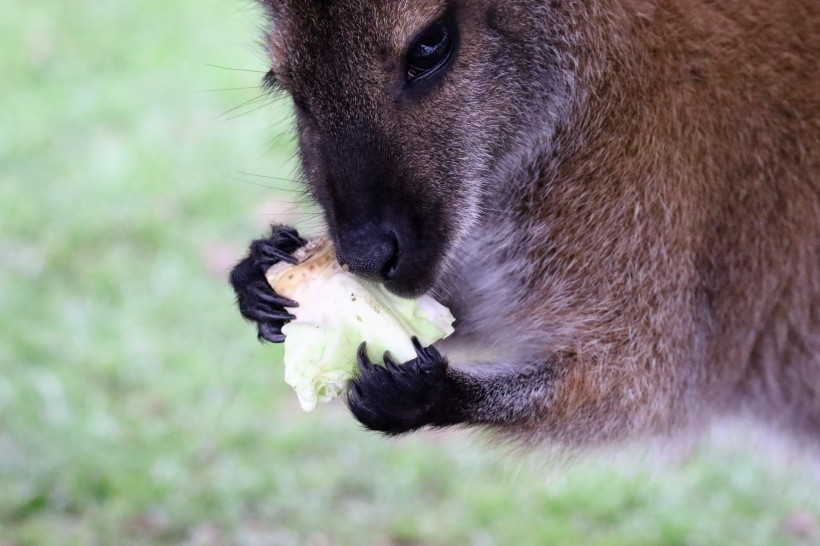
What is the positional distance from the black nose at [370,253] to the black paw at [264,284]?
0.40 meters

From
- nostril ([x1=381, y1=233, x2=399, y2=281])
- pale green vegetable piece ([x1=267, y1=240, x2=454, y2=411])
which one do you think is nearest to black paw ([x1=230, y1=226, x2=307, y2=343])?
pale green vegetable piece ([x1=267, y1=240, x2=454, y2=411])

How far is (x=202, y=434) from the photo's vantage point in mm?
5480

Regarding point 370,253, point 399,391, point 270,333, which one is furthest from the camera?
point 270,333

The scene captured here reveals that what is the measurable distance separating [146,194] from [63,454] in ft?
9.27

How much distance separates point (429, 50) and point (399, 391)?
38.0 inches

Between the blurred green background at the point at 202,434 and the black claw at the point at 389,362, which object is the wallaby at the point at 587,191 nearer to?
the black claw at the point at 389,362

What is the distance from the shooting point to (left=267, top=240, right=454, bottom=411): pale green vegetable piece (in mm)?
3070

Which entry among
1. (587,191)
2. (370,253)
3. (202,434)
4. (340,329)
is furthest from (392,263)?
(202,434)

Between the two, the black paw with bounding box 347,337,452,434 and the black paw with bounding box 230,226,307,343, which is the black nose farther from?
the black paw with bounding box 230,226,307,343

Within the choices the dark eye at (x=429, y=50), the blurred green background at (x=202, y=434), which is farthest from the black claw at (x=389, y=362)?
the dark eye at (x=429, y=50)

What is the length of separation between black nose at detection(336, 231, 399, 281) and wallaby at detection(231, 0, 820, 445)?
0.02 m

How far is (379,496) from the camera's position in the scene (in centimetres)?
514

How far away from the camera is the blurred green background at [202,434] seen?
487 centimetres

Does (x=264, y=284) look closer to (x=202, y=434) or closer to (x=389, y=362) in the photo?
(x=389, y=362)
